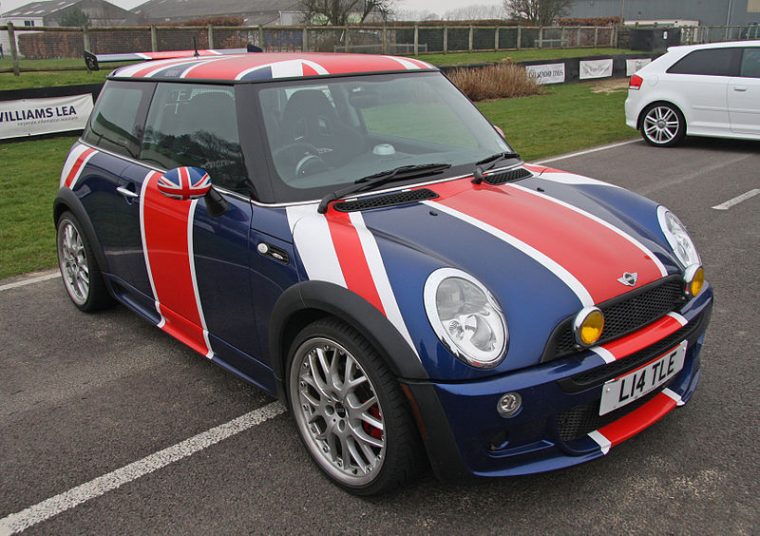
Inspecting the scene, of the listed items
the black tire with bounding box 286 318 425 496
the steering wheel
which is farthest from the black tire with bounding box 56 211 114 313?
the black tire with bounding box 286 318 425 496

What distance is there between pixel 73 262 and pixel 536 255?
11.3 feet

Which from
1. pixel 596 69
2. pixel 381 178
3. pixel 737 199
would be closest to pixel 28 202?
pixel 381 178

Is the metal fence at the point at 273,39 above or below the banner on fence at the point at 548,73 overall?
above

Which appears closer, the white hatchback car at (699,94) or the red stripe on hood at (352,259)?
the red stripe on hood at (352,259)

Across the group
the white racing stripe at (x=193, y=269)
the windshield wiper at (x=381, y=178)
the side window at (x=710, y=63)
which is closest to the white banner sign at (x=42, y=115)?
the side window at (x=710, y=63)

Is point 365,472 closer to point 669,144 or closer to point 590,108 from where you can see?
point 669,144

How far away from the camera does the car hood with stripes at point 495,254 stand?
2.45 metres

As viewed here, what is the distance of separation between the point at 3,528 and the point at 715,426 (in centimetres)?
300

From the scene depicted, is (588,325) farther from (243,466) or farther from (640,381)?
(243,466)

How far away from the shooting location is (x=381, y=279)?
255cm

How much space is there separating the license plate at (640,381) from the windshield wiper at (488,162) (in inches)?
46.7

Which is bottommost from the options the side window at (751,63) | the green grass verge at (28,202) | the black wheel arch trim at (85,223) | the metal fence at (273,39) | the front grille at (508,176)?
the green grass verge at (28,202)

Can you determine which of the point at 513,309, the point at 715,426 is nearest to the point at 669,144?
the point at 715,426

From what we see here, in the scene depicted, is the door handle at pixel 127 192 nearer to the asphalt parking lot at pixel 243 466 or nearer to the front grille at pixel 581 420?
the asphalt parking lot at pixel 243 466
